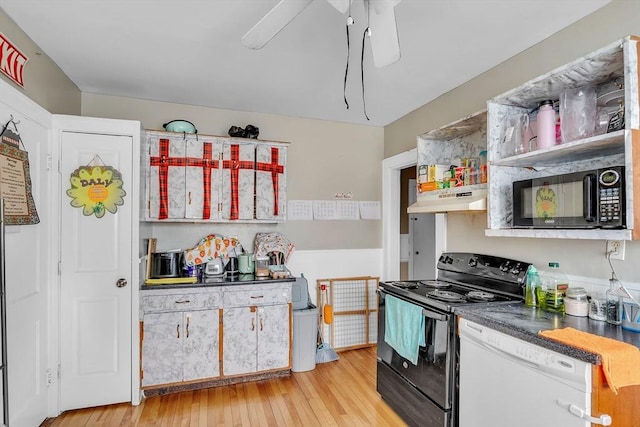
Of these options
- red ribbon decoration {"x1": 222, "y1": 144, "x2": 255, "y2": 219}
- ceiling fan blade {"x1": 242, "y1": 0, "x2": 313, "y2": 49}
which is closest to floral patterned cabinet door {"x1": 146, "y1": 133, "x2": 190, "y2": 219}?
red ribbon decoration {"x1": 222, "y1": 144, "x2": 255, "y2": 219}

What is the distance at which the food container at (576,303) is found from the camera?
1762 millimetres

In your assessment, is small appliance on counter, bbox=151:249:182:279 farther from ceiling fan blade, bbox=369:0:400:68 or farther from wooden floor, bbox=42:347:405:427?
ceiling fan blade, bbox=369:0:400:68

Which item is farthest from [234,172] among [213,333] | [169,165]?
[213,333]

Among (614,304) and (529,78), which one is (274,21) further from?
(614,304)

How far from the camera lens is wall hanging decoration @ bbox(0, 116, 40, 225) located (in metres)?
1.82

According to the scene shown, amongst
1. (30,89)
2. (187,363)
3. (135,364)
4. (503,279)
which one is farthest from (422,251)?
(30,89)

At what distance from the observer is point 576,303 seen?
1771 millimetres

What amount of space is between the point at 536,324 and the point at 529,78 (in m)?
1.54

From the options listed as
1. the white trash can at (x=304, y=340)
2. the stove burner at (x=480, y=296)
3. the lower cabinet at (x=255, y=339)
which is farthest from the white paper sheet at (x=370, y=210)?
the stove burner at (x=480, y=296)

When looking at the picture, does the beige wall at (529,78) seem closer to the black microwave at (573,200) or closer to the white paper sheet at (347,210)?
the black microwave at (573,200)

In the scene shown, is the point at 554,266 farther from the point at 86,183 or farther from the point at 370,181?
the point at 86,183

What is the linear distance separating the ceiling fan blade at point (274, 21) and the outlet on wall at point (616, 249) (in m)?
1.84

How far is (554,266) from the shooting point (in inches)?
80.2

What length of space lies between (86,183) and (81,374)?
1.40m
